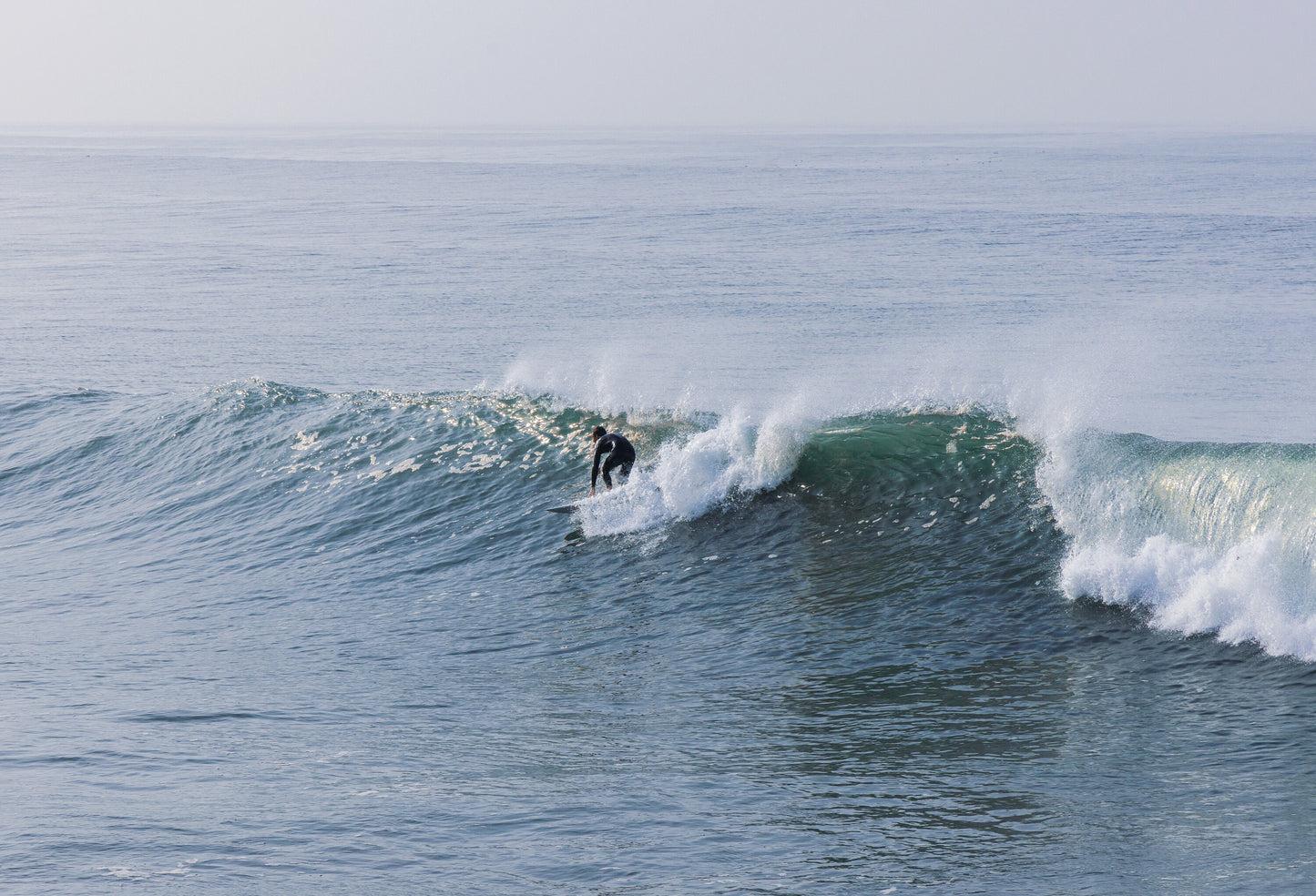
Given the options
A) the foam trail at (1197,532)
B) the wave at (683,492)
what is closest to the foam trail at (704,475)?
the wave at (683,492)

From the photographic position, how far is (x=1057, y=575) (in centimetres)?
1340

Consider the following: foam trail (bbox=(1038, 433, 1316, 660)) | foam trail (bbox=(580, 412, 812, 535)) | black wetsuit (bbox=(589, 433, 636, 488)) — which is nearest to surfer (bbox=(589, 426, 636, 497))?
black wetsuit (bbox=(589, 433, 636, 488))

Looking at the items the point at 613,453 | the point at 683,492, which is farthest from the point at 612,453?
the point at 683,492

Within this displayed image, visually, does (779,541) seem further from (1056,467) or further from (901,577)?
(1056,467)

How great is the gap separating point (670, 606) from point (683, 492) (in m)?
3.00

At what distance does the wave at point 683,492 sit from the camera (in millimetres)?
12672

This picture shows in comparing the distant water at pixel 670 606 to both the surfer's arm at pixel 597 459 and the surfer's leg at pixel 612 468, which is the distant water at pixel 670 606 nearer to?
the surfer's leg at pixel 612 468

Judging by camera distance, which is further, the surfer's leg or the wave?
the surfer's leg

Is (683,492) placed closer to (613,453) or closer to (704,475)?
(704,475)

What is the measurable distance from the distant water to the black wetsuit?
1.18 ft

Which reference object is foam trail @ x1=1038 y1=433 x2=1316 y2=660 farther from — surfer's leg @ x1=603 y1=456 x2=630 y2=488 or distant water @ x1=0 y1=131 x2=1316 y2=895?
surfer's leg @ x1=603 y1=456 x2=630 y2=488

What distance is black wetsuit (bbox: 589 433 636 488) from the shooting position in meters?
16.8

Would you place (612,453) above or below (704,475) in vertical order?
above

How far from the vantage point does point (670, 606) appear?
45.7 ft
